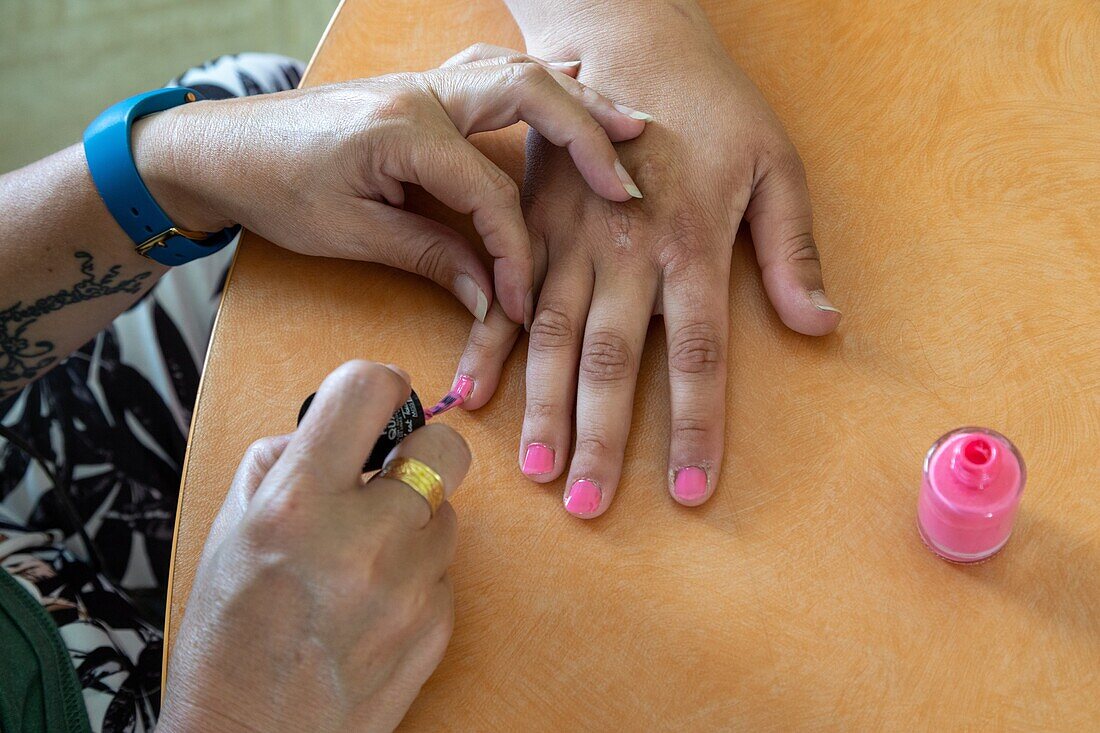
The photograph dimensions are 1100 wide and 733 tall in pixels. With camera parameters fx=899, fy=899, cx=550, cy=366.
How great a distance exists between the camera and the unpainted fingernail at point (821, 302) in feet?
2.46

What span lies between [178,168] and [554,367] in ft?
1.34

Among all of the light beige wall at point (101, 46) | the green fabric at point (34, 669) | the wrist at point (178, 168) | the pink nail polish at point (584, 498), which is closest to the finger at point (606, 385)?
the pink nail polish at point (584, 498)

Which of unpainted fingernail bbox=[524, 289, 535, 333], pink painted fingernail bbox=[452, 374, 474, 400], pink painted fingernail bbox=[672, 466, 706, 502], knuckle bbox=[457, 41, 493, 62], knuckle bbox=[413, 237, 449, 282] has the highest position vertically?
knuckle bbox=[457, 41, 493, 62]

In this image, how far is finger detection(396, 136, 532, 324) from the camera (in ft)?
2.55

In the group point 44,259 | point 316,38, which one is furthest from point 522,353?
point 316,38

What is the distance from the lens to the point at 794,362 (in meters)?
0.76

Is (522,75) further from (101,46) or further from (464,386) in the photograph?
(101,46)

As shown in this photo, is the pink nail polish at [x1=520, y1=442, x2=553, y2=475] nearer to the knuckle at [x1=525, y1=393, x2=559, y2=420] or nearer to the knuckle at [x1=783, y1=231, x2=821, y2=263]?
the knuckle at [x1=525, y1=393, x2=559, y2=420]

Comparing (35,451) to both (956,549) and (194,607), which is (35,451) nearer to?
(194,607)

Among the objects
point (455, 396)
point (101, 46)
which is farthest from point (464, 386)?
point (101, 46)

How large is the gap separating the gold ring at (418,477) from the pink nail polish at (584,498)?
0.12m

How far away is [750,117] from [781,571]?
0.42 meters

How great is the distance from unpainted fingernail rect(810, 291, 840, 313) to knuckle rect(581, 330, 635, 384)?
0.16 m

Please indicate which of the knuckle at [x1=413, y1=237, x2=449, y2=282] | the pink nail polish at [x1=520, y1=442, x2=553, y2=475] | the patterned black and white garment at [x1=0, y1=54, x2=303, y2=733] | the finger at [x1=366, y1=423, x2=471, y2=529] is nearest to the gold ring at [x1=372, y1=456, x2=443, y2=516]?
the finger at [x1=366, y1=423, x2=471, y2=529]
